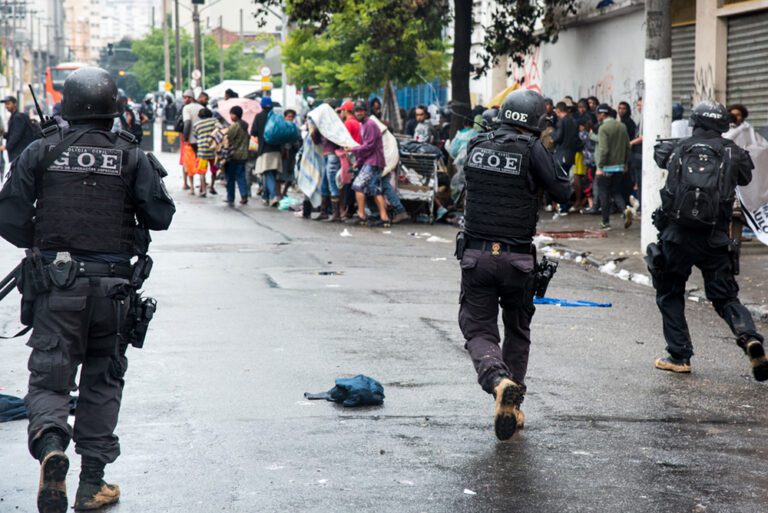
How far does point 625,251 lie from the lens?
1596cm

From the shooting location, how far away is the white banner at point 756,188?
45.6 feet

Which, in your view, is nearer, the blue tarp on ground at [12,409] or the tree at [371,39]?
the blue tarp on ground at [12,409]

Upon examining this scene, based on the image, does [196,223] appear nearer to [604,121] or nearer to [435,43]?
[604,121]

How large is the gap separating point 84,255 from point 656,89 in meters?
10.3

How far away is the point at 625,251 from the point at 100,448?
1150 cm

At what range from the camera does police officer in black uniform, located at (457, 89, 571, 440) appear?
664 centimetres

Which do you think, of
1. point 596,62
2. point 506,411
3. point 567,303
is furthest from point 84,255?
point 596,62

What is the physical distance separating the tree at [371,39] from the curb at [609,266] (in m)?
7.80

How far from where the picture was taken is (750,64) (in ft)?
62.6

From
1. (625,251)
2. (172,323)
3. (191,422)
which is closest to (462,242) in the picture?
(191,422)

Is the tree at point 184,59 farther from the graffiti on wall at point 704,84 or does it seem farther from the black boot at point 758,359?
the black boot at point 758,359

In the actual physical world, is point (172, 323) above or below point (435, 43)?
below

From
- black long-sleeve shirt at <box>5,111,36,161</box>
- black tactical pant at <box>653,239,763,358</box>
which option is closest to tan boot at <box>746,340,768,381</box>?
black tactical pant at <box>653,239,763,358</box>

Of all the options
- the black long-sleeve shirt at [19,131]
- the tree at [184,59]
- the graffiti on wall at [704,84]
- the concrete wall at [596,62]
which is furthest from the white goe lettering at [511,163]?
the tree at [184,59]
